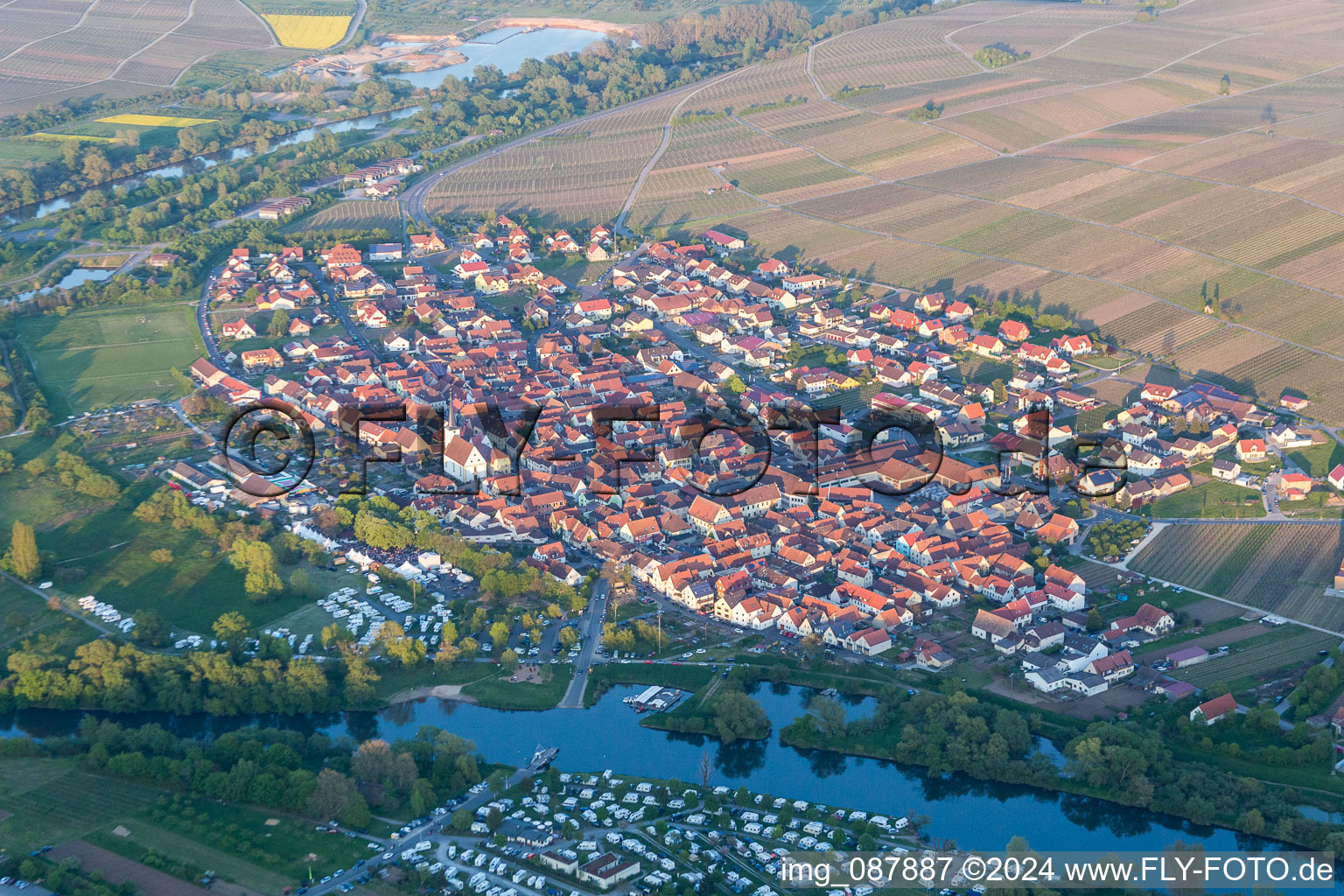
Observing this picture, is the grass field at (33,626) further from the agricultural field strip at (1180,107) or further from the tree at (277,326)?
the agricultural field strip at (1180,107)

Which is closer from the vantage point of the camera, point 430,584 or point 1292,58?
point 430,584

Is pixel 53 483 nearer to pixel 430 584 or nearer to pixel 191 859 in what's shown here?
pixel 430 584

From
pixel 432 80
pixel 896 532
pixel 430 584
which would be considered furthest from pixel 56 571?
pixel 432 80

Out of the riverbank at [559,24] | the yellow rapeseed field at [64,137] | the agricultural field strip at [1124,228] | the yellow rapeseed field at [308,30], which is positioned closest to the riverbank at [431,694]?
the agricultural field strip at [1124,228]

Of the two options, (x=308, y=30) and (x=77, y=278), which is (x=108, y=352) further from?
(x=308, y=30)

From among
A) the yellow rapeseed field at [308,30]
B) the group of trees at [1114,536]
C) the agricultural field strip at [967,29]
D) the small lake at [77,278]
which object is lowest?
the group of trees at [1114,536]

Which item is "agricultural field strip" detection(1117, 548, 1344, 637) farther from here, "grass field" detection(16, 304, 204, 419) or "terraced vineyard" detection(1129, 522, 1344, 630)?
"grass field" detection(16, 304, 204, 419)
